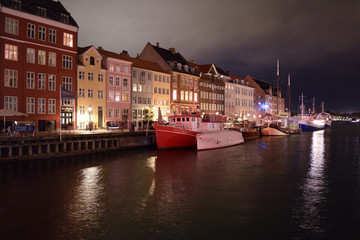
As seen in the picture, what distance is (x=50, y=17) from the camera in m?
40.4

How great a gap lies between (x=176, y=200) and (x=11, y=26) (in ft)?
104

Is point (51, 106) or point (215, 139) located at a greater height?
point (51, 106)

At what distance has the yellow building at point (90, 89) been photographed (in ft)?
147

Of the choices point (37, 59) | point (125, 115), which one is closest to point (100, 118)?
point (125, 115)

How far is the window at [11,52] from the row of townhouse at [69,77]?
0.35ft

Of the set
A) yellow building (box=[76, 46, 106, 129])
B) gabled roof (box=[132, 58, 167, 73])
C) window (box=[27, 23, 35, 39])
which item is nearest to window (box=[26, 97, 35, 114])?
yellow building (box=[76, 46, 106, 129])

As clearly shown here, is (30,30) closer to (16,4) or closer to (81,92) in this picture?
(16,4)

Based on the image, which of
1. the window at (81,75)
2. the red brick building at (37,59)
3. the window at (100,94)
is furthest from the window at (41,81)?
the window at (100,94)

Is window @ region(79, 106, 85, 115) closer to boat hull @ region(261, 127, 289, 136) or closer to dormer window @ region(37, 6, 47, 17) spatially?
dormer window @ region(37, 6, 47, 17)

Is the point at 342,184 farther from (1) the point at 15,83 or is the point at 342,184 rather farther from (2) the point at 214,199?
(1) the point at 15,83

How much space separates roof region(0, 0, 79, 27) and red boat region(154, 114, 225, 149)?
19.9 metres

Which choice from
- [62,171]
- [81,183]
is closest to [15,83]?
[62,171]

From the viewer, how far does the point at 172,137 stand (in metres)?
39.3

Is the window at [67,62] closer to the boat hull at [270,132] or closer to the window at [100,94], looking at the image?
the window at [100,94]
